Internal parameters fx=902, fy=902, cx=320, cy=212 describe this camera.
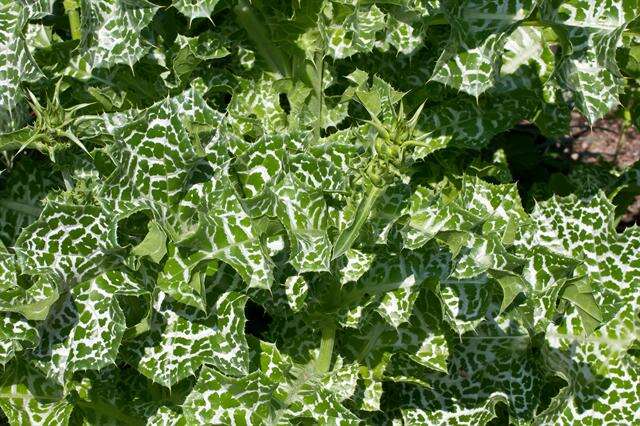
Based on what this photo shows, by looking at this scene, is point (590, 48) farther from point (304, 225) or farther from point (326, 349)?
point (326, 349)

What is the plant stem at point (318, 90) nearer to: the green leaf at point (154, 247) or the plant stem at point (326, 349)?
the plant stem at point (326, 349)

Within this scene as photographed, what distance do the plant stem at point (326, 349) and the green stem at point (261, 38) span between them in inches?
35.9

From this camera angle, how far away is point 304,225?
2.52 meters

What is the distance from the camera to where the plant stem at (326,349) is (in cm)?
282

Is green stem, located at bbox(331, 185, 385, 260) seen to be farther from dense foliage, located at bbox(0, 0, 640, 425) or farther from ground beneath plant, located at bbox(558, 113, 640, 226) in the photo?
ground beneath plant, located at bbox(558, 113, 640, 226)

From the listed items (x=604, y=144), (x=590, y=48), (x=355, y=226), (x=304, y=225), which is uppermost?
(x=355, y=226)

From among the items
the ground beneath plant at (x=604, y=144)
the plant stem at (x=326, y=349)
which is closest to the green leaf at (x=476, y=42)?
the plant stem at (x=326, y=349)

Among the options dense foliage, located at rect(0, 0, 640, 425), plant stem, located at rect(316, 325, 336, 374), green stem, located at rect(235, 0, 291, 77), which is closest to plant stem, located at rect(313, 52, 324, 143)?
A: dense foliage, located at rect(0, 0, 640, 425)

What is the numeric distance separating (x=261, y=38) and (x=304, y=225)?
2.82 feet

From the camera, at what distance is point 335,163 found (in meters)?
2.72

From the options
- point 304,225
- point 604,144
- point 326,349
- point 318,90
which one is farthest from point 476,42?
point 604,144

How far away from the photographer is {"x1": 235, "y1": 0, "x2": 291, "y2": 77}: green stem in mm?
3023

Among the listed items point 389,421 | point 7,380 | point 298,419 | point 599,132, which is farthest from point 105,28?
point 599,132

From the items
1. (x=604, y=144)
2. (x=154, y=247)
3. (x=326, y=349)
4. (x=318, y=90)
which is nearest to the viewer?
(x=154, y=247)
